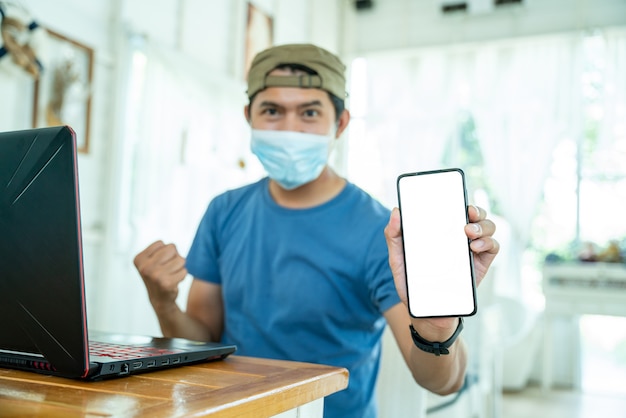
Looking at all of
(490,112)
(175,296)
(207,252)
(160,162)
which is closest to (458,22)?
(490,112)

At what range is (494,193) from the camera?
208 inches

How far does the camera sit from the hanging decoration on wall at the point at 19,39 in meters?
2.48

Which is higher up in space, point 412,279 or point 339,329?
point 412,279

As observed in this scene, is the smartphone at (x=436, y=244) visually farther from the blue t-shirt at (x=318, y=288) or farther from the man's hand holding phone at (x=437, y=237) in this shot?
the blue t-shirt at (x=318, y=288)

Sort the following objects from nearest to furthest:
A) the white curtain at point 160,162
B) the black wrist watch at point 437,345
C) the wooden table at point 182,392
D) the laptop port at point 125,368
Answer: the wooden table at point 182,392, the laptop port at point 125,368, the black wrist watch at point 437,345, the white curtain at point 160,162

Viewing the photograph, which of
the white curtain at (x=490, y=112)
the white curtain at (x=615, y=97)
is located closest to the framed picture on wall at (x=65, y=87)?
the white curtain at (x=490, y=112)

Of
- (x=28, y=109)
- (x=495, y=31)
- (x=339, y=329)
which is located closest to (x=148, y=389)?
(x=339, y=329)

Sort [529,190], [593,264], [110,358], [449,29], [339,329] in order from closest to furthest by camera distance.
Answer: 1. [110,358]
2. [339,329]
3. [593,264]
4. [529,190]
5. [449,29]

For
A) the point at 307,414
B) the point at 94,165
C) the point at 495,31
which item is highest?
the point at 495,31

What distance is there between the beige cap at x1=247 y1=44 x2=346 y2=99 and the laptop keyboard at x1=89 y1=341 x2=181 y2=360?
0.69 metres

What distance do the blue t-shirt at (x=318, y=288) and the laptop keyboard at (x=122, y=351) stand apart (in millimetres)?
448

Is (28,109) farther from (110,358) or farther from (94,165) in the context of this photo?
(110,358)

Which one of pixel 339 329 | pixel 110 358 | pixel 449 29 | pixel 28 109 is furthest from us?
pixel 449 29

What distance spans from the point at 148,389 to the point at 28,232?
19 centimetres
